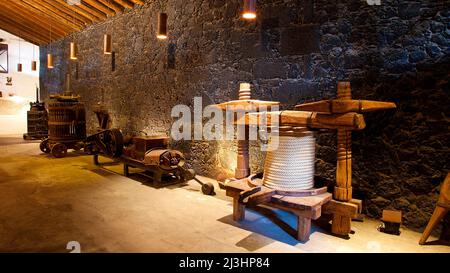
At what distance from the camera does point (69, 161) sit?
24.3 ft

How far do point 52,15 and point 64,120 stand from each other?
4.77m

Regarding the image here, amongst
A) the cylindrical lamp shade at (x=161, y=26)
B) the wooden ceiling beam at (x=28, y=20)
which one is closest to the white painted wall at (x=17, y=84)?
the wooden ceiling beam at (x=28, y=20)

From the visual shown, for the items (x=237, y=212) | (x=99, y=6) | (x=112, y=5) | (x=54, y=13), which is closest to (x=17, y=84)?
(x=54, y=13)

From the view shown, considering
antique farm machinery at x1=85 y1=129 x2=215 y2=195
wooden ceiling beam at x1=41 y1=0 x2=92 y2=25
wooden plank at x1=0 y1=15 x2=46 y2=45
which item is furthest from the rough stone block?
wooden plank at x1=0 y1=15 x2=46 y2=45

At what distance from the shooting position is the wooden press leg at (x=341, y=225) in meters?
3.25

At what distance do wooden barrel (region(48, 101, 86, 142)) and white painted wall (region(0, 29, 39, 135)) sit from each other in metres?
9.14

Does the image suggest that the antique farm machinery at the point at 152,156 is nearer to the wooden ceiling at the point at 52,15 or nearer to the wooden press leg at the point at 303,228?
the wooden press leg at the point at 303,228

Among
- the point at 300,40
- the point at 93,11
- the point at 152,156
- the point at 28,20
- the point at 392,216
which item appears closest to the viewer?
the point at 392,216

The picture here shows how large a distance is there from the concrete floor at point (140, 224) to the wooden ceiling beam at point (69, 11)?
245 inches

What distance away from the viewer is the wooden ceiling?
28.6 feet

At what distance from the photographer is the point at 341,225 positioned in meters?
3.27

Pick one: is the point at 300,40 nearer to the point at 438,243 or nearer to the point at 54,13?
the point at 438,243

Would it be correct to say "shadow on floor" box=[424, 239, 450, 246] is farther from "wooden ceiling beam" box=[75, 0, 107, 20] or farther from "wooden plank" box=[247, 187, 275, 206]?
"wooden ceiling beam" box=[75, 0, 107, 20]
